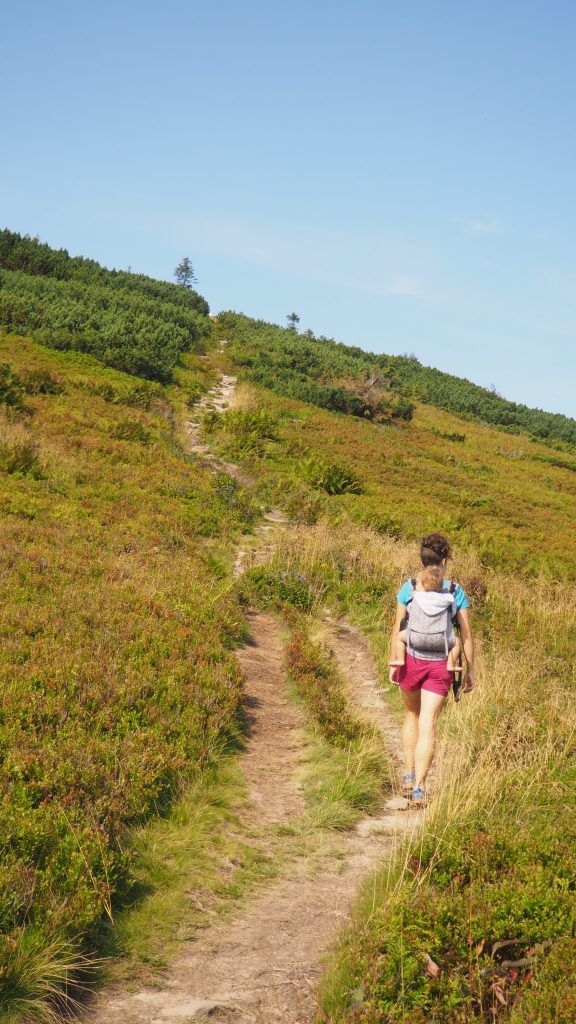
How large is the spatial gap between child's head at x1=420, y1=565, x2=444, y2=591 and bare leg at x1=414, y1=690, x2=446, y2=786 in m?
0.87

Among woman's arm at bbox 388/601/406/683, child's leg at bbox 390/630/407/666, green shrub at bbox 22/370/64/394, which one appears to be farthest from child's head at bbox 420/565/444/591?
green shrub at bbox 22/370/64/394

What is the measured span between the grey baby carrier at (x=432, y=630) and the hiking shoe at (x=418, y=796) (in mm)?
1088

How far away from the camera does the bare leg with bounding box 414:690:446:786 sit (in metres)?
5.66

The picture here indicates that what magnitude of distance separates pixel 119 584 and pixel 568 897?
639cm

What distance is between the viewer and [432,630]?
18.9 ft

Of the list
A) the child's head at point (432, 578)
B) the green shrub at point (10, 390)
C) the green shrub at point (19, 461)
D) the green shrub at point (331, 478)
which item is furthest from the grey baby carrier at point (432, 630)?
the green shrub at point (331, 478)

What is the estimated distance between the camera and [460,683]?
235 inches

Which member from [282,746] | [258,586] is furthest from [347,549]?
[282,746]

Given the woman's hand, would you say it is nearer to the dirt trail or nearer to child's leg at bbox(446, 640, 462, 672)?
child's leg at bbox(446, 640, 462, 672)

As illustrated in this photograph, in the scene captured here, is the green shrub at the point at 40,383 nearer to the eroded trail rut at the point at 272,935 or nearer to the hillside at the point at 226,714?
the hillside at the point at 226,714

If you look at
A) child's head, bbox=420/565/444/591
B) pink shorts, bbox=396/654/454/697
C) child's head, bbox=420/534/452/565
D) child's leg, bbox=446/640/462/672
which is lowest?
pink shorts, bbox=396/654/454/697

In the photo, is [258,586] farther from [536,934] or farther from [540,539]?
[540,539]

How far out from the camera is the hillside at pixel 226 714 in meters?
3.66

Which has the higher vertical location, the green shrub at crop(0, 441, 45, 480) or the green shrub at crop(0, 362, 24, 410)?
the green shrub at crop(0, 362, 24, 410)
